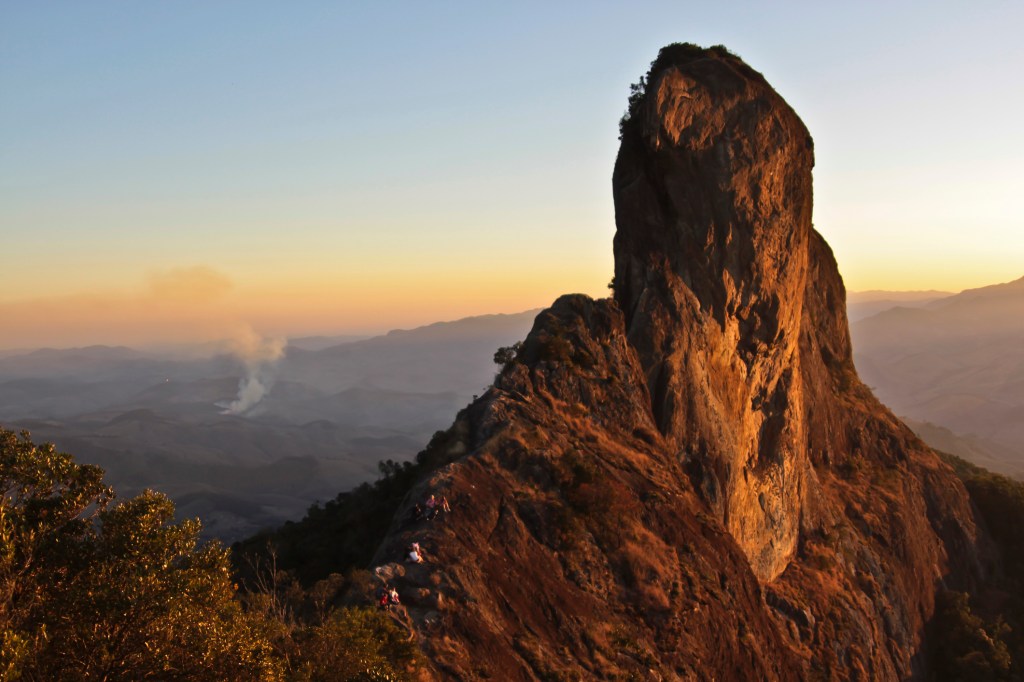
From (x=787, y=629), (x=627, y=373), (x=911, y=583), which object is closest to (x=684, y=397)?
(x=627, y=373)

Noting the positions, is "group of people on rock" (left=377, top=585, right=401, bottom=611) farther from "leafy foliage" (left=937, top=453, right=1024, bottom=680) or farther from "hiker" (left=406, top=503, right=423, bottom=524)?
"leafy foliage" (left=937, top=453, right=1024, bottom=680)

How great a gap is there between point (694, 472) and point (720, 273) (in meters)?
12.1

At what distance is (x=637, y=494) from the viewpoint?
30875mm

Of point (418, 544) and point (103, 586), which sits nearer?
point (103, 586)

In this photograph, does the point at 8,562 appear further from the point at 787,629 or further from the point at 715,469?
the point at 787,629

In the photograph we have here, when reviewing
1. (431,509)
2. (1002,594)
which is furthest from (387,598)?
(1002,594)

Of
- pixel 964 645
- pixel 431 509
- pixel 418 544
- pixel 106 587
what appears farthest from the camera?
pixel 964 645

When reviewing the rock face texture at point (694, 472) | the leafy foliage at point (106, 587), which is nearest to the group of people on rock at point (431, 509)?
the rock face texture at point (694, 472)

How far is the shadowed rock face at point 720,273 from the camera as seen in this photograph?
3806 centimetres

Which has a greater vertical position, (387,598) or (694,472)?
(387,598)

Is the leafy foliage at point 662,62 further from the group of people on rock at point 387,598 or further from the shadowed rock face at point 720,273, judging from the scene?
the group of people on rock at point 387,598

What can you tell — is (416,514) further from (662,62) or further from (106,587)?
(662,62)

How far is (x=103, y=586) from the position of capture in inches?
478

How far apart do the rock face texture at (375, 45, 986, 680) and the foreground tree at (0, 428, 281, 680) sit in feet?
29.3
